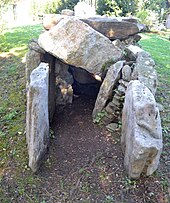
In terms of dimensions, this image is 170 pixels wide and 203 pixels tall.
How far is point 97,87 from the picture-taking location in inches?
244

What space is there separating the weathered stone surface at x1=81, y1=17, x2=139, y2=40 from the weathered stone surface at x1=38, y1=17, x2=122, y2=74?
84 cm

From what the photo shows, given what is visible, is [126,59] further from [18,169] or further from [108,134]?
[18,169]

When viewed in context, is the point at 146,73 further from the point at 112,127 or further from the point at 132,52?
the point at 112,127

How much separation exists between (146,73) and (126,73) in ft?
1.21

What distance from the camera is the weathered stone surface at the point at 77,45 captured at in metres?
4.68

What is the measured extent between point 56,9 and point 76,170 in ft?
38.1

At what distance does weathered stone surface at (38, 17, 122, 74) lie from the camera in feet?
15.4

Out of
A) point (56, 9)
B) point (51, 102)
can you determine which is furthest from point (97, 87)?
point (56, 9)

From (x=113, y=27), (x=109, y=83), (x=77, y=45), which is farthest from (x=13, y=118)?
(x=113, y=27)

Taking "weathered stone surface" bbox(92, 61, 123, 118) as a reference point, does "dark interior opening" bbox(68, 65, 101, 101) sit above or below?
below

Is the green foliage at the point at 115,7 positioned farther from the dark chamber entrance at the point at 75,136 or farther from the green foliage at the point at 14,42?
Result: the dark chamber entrance at the point at 75,136

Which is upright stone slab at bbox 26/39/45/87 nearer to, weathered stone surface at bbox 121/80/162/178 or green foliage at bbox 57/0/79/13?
weathered stone surface at bbox 121/80/162/178

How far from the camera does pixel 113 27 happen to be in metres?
5.82

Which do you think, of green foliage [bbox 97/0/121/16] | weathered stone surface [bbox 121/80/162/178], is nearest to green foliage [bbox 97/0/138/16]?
green foliage [bbox 97/0/121/16]
